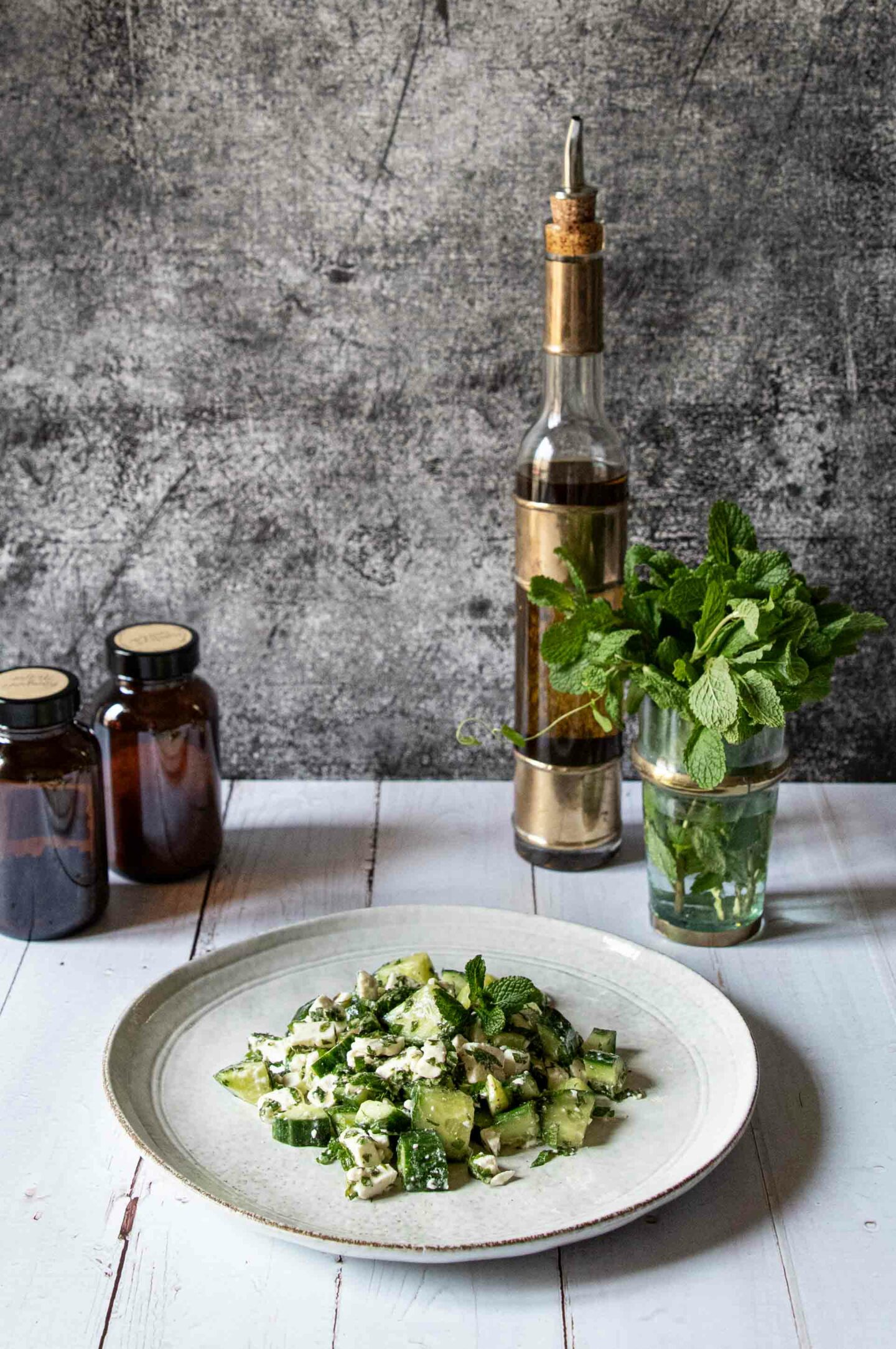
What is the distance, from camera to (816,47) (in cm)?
117

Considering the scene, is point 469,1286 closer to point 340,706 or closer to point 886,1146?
point 886,1146

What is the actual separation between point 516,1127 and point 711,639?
13.9 inches

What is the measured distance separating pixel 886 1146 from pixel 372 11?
954 millimetres

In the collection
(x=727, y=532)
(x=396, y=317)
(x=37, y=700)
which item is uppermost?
(x=396, y=317)

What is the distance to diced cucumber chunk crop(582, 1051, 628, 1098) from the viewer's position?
872 mm

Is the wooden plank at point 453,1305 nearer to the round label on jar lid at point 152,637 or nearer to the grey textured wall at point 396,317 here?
the round label on jar lid at point 152,637

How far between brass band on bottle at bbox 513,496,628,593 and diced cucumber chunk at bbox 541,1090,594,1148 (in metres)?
0.42

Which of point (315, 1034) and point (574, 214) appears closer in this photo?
point (315, 1034)

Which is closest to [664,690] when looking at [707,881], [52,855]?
[707,881]

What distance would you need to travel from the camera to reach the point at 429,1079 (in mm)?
830

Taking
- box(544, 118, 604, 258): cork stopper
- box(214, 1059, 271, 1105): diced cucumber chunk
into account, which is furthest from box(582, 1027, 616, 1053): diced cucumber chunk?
box(544, 118, 604, 258): cork stopper

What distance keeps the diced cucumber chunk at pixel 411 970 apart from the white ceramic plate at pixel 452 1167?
0.05 metres

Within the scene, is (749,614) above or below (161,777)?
above

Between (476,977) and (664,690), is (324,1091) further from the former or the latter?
(664,690)
